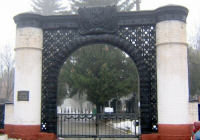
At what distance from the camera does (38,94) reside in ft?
38.6

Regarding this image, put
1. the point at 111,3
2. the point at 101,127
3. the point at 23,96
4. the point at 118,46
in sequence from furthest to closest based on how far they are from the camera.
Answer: the point at 111,3 → the point at 101,127 → the point at 118,46 → the point at 23,96

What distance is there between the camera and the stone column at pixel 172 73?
10.8m

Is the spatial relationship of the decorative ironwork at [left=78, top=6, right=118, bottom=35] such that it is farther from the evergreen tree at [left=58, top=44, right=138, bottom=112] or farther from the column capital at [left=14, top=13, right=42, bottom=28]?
the evergreen tree at [left=58, top=44, right=138, bottom=112]

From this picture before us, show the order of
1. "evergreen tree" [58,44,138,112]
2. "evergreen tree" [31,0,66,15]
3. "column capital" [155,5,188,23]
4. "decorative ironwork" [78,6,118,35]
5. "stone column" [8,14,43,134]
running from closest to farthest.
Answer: "column capital" [155,5,188,23]
"stone column" [8,14,43,134]
"decorative ironwork" [78,6,118,35]
"evergreen tree" [58,44,138,112]
"evergreen tree" [31,0,66,15]

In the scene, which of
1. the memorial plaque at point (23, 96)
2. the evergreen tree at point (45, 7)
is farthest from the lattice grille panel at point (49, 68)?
the evergreen tree at point (45, 7)

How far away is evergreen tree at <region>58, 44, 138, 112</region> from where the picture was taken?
25.1 metres

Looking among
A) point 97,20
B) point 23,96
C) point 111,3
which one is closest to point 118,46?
point 97,20

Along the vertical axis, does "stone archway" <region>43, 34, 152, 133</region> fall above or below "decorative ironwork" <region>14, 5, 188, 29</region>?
below

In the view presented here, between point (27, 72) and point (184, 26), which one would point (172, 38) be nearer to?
point (184, 26)

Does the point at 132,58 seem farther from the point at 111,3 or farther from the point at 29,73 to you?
the point at 111,3

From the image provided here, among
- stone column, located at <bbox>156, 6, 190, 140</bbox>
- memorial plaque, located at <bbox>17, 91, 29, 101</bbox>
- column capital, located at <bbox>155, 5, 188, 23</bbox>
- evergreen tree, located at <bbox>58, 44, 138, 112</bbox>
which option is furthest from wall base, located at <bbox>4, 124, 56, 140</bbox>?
evergreen tree, located at <bbox>58, 44, 138, 112</bbox>

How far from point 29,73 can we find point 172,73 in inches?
246

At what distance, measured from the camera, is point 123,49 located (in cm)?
1178

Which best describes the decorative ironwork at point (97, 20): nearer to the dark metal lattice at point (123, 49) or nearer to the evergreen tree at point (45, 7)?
the dark metal lattice at point (123, 49)
